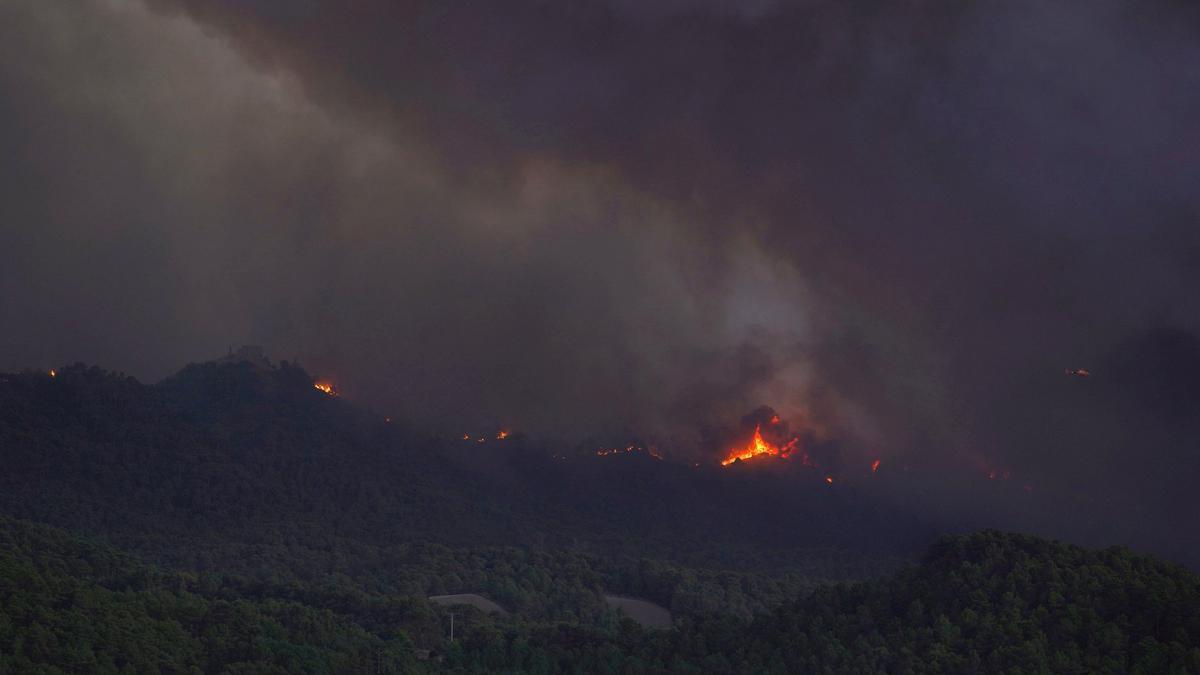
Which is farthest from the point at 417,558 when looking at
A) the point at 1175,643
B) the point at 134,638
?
the point at 1175,643

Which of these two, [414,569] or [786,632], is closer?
[786,632]

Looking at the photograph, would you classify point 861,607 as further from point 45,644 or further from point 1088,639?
point 45,644

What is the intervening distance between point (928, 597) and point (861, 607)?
176 centimetres

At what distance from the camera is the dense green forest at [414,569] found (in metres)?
32.5

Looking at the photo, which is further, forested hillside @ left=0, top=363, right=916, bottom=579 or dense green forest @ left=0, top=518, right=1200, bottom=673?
forested hillside @ left=0, top=363, right=916, bottom=579

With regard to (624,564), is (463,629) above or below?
below

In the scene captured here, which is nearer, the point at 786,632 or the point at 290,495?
the point at 786,632

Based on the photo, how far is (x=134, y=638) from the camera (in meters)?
33.6

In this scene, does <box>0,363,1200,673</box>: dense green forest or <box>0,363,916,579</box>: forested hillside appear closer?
<box>0,363,1200,673</box>: dense green forest

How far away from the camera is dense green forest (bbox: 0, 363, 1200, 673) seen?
32.5 meters

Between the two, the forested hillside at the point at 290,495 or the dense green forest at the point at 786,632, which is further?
the forested hillside at the point at 290,495

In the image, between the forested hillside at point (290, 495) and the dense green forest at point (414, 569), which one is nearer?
the dense green forest at point (414, 569)

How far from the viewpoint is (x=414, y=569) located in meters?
61.4

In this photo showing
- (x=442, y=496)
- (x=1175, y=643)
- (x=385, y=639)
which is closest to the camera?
(x=1175, y=643)
